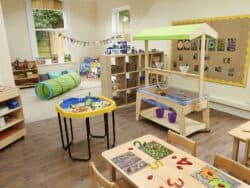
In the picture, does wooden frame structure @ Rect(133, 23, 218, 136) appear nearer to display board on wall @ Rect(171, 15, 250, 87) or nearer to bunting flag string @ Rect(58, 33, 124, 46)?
display board on wall @ Rect(171, 15, 250, 87)

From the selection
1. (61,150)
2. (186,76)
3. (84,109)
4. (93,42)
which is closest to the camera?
(84,109)

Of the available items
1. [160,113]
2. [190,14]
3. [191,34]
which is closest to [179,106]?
[160,113]

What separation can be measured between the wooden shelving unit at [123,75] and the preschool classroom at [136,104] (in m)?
0.02

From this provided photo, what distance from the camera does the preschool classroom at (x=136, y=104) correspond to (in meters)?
1.75

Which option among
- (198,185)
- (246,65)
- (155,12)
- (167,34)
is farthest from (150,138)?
(155,12)

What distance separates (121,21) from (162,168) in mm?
6470

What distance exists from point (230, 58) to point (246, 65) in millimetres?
325

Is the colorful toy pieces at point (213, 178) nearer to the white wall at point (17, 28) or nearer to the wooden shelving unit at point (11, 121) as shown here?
the wooden shelving unit at point (11, 121)

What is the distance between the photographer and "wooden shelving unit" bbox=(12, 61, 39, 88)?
659 centimetres

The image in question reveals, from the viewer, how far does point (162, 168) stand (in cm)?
159

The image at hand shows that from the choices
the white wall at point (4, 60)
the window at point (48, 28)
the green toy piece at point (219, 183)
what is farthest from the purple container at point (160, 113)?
the window at point (48, 28)

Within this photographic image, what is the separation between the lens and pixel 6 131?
331 cm

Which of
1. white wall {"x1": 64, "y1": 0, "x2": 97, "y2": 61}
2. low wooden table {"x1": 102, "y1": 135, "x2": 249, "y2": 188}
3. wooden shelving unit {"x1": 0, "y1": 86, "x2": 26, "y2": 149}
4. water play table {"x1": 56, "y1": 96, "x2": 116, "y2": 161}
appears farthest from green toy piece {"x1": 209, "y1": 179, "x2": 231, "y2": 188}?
white wall {"x1": 64, "y1": 0, "x2": 97, "y2": 61}

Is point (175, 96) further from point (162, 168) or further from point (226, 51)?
point (162, 168)
